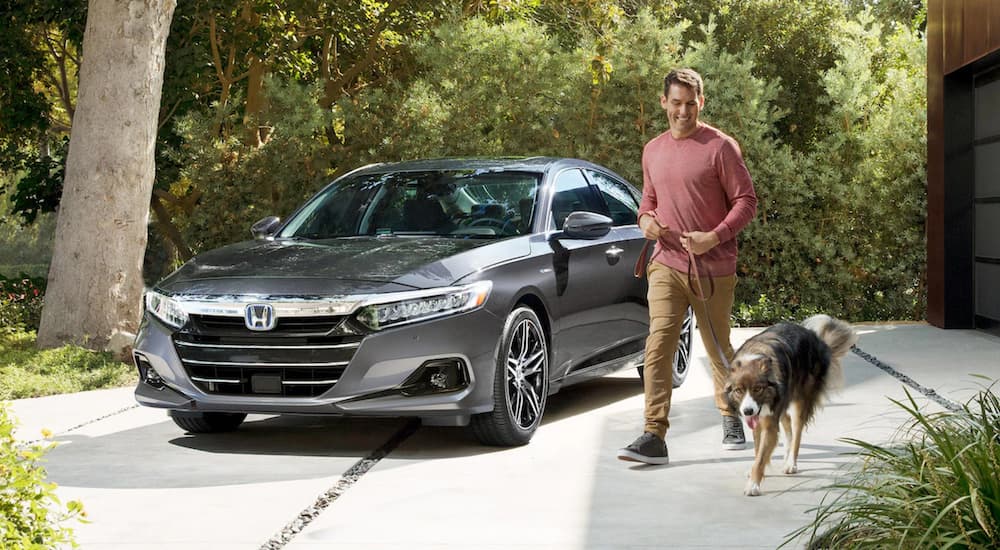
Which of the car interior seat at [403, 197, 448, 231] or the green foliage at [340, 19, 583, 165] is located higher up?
the green foliage at [340, 19, 583, 165]

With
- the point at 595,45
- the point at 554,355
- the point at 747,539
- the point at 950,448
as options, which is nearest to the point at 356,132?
the point at 595,45

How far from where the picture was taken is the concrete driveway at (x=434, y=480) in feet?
18.6

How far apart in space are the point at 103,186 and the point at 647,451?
24.0 feet

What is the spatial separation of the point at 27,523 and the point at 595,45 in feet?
42.3

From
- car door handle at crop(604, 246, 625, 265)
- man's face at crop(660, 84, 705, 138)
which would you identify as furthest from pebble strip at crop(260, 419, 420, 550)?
man's face at crop(660, 84, 705, 138)

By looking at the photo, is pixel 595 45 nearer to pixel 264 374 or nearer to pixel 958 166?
pixel 958 166

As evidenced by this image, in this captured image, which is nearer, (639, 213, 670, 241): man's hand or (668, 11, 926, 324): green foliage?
(639, 213, 670, 241): man's hand

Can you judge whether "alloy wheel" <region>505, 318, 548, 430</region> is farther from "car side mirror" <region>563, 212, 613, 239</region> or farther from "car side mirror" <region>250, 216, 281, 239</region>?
"car side mirror" <region>250, 216, 281, 239</region>

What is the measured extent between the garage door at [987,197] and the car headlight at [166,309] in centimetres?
905

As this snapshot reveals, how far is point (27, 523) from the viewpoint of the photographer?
4.49m

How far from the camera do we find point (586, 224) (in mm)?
8281

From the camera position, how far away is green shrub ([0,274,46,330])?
54.2 ft

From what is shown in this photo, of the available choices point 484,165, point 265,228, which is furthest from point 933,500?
point 265,228

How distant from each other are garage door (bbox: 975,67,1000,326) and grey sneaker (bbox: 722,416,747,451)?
277 inches
